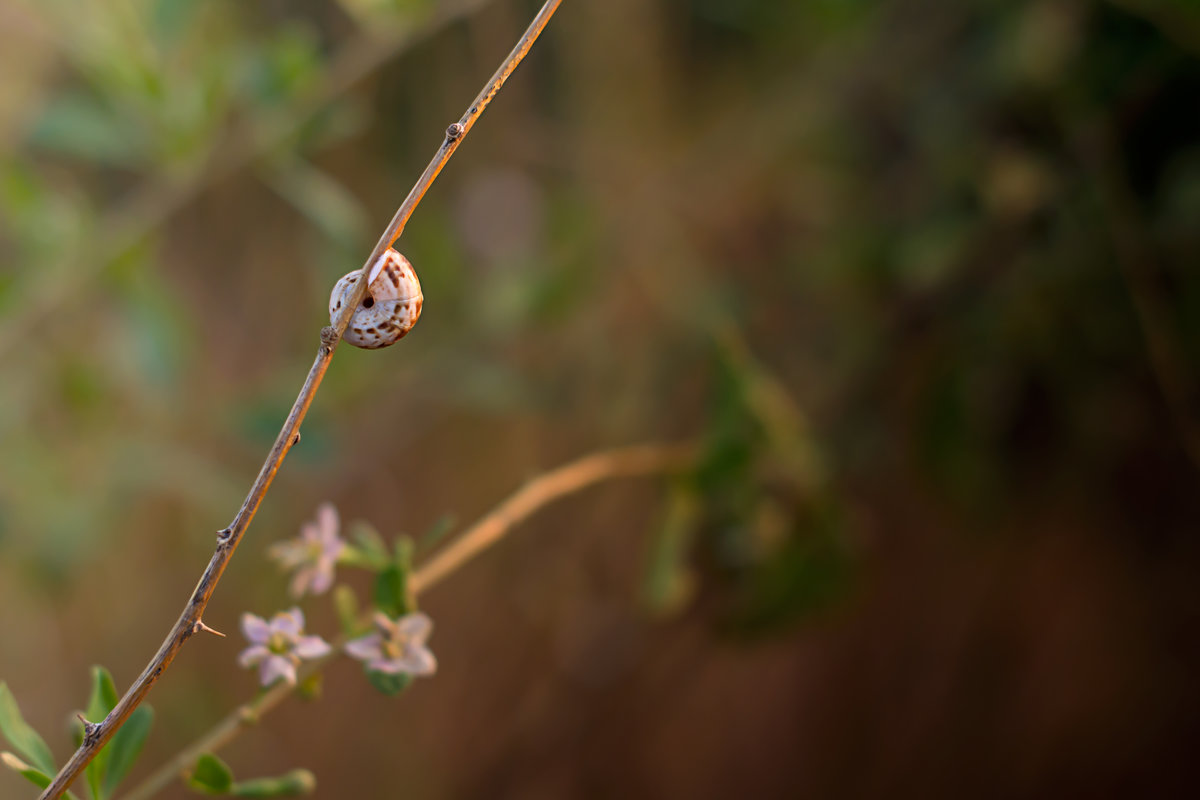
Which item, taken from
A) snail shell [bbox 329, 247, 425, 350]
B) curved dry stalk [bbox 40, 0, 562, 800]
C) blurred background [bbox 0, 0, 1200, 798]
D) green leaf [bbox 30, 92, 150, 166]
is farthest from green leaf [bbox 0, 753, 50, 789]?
green leaf [bbox 30, 92, 150, 166]

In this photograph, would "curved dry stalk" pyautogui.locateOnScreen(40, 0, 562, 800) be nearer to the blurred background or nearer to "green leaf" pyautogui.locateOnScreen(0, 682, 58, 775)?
"green leaf" pyautogui.locateOnScreen(0, 682, 58, 775)

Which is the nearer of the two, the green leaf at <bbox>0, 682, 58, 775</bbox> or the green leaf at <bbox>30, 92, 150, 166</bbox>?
the green leaf at <bbox>0, 682, 58, 775</bbox>

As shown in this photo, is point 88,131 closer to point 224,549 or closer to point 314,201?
point 314,201

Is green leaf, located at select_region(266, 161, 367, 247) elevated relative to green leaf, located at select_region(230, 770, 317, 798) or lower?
elevated

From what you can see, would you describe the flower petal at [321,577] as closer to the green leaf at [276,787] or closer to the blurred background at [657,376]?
the green leaf at [276,787]

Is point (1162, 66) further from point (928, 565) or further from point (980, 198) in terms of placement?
point (928, 565)

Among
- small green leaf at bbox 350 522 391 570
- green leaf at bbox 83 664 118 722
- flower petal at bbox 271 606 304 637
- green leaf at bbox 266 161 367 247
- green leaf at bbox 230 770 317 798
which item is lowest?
green leaf at bbox 230 770 317 798
